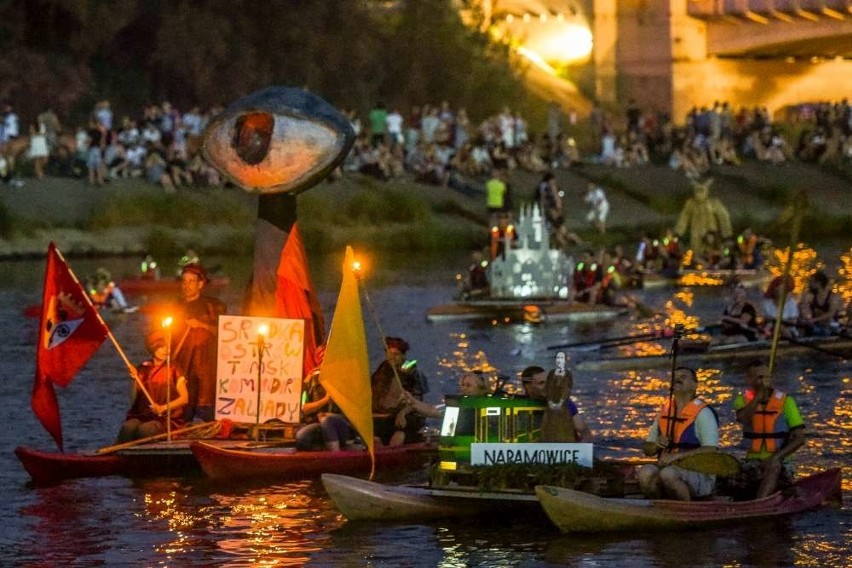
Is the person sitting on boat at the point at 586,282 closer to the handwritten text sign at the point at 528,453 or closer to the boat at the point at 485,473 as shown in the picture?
the boat at the point at 485,473

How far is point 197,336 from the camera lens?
2202 cm

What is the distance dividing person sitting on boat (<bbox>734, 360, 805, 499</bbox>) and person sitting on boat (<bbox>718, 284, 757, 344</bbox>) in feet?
36.8

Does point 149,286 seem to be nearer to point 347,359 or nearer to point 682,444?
point 347,359

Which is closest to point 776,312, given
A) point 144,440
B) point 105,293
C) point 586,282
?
point 586,282

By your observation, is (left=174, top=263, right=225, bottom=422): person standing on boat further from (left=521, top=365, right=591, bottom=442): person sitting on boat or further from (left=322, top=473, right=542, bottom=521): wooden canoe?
(left=521, top=365, right=591, bottom=442): person sitting on boat

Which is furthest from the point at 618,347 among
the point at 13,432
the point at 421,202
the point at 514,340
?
the point at 421,202

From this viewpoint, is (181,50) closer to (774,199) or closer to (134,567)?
(774,199)

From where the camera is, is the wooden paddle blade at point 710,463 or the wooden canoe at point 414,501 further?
the wooden canoe at point 414,501

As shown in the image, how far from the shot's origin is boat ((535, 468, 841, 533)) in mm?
18344

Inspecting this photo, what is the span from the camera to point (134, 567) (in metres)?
18.3

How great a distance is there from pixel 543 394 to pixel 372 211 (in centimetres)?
3572

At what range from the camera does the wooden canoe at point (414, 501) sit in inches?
736

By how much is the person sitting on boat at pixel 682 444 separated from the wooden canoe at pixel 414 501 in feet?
3.39

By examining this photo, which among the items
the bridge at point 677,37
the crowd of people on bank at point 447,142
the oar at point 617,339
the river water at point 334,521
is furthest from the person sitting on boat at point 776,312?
the bridge at point 677,37
